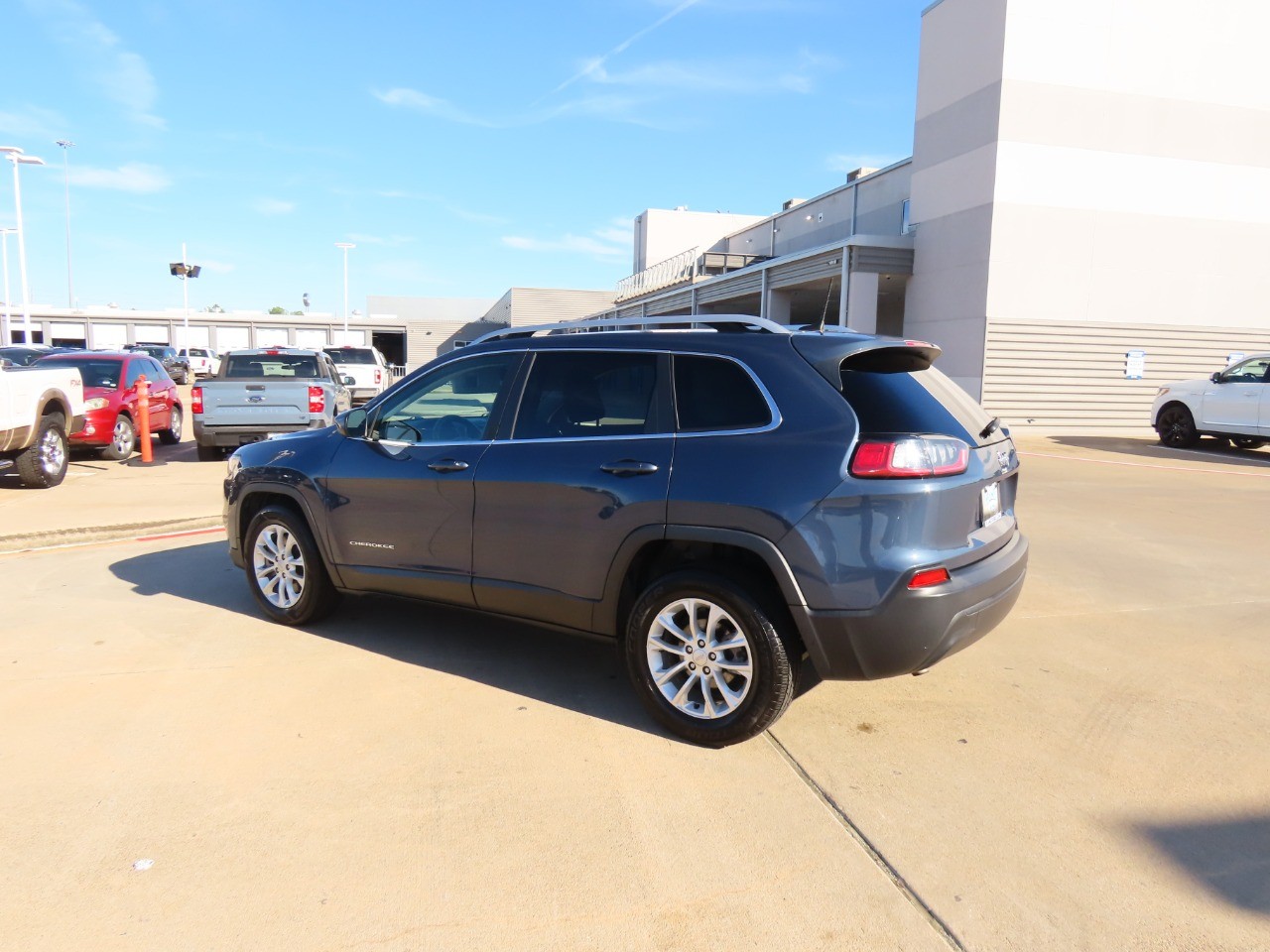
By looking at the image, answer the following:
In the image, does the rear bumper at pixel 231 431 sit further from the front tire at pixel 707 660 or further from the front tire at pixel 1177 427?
the front tire at pixel 1177 427

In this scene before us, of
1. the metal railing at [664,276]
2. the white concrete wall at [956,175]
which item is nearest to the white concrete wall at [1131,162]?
the white concrete wall at [956,175]

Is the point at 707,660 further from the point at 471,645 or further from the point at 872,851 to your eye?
the point at 471,645

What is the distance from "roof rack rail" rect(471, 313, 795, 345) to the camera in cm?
387

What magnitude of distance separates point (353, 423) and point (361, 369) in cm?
1664

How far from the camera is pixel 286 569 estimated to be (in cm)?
520

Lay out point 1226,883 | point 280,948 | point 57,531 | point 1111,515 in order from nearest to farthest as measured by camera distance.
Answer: point 280,948 < point 1226,883 < point 57,531 < point 1111,515

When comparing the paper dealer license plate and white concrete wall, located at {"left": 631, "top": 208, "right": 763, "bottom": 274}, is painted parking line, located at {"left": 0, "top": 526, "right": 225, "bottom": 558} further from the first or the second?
white concrete wall, located at {"left": 631, "top": 208, "right": 763, "bottom": 274}

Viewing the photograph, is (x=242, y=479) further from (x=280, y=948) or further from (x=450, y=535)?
(x=280, y=948)

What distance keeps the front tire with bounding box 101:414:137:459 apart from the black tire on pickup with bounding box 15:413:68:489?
241 centimetres

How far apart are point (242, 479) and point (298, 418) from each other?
7.14 meters

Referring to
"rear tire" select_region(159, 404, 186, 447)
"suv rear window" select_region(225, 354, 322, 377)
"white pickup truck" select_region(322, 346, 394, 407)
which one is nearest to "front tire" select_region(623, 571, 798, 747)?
"suv rear window" select_region(225, 354, 322, 377)

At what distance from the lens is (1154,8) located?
18.6 m

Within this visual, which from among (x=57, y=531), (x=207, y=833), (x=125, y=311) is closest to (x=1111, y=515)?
(x=207, y=833)

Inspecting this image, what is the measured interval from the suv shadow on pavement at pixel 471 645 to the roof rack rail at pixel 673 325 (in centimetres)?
150
